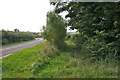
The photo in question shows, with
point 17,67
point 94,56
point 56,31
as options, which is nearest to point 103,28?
point 94,56

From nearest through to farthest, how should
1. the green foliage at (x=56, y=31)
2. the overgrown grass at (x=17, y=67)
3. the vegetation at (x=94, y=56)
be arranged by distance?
the vegetation at (x=94, y=56) < the overgrown grass at (x=17, y=67) < the green foliage at (x=56, y=31)

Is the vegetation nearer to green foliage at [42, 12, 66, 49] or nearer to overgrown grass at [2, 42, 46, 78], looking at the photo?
overgrown grass at [2, 42, 46, 78]

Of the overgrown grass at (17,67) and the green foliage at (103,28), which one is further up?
the green foliage at (103,28)

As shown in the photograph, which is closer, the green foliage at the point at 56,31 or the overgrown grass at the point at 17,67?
the overgrown grass at the point at 17,67

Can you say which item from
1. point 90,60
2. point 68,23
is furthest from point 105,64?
point 68,23

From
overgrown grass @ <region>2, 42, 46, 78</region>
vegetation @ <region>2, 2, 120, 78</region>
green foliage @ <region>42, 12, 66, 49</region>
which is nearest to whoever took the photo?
vegetation @ <region>2, 2, 120, 78</region>

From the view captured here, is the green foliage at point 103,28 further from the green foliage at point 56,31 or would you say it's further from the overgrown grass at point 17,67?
the overgrown grass at point 17,67

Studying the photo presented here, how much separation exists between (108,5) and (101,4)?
472 millimetres

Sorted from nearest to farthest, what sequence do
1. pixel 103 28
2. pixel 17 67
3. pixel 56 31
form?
pixel 103 28
pixel 17 67
pixel 56 31

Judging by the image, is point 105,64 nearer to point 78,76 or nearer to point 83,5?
point 78,76

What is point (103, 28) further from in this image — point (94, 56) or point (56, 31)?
point (56, 31)

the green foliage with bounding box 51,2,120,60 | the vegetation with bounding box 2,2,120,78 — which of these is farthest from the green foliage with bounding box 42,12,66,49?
the green foliage with bounding box 51,2,120,60

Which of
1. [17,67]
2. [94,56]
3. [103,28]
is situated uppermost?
[103,28]

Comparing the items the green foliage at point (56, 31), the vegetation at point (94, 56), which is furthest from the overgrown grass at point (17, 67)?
the green foliage at point (56, 31)
